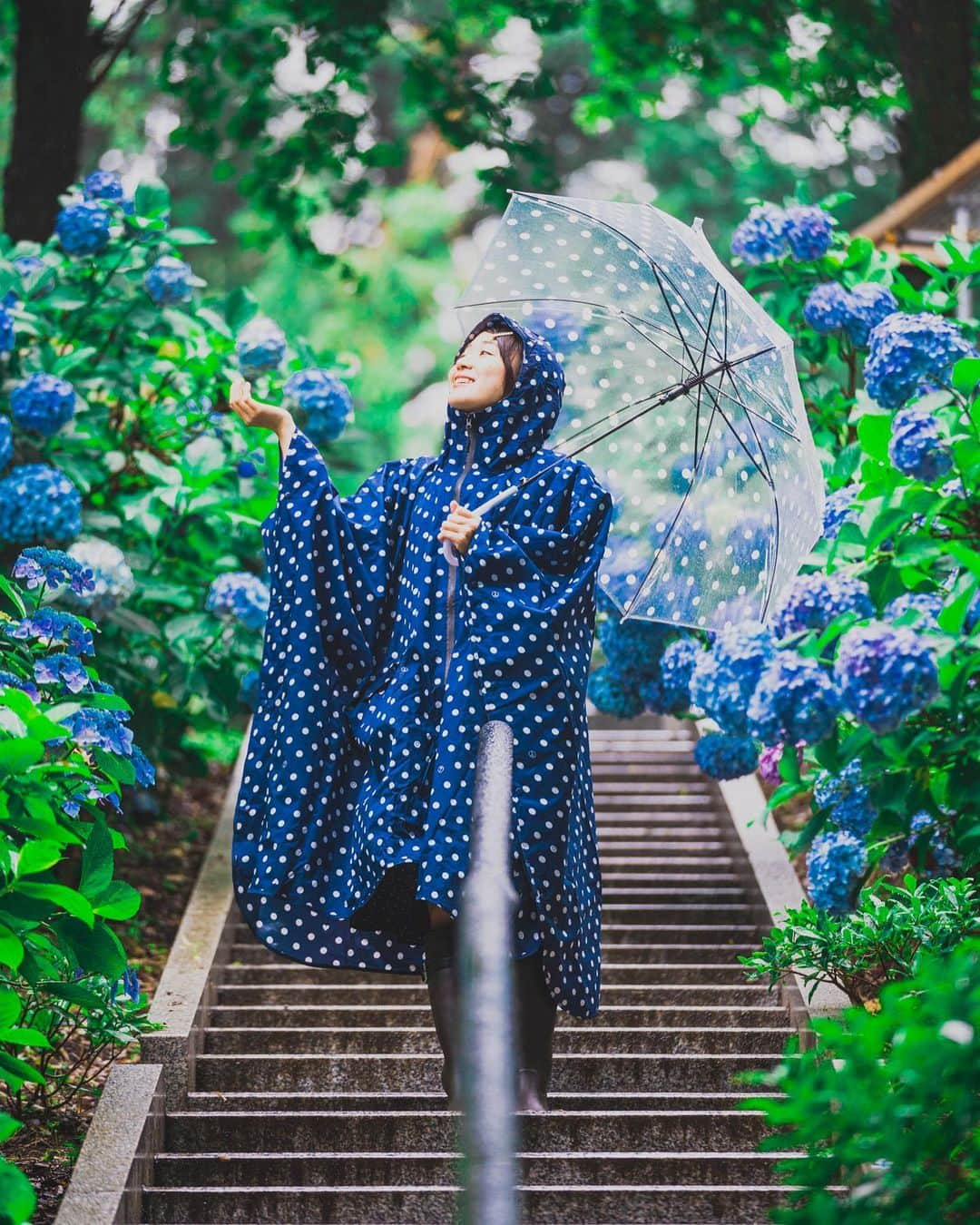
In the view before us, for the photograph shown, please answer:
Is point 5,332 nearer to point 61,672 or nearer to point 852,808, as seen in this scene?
point 61,672

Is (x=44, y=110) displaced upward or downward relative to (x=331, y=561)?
upward

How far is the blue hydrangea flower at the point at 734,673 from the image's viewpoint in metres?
3.00

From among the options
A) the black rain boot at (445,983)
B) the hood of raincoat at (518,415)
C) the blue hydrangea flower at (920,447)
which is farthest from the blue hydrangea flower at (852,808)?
the hood of raincoat at (518,415)

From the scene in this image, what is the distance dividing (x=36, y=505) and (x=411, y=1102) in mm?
1971

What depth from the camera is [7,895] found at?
9.21 feet

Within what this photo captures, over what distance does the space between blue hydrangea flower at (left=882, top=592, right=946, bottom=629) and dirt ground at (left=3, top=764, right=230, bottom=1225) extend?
205 centimetres

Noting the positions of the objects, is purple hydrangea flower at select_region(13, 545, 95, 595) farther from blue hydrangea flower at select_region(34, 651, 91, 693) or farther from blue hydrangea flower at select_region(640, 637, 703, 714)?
blue hydrangea flower at select_region(640, 637, 703, 714)

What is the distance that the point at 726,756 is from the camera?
15.1 feet

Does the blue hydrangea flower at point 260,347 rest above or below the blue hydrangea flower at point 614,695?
above

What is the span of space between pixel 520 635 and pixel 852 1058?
4.70 ft

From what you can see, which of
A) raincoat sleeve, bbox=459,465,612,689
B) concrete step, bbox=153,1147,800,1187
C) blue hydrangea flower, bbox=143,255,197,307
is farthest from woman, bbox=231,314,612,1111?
blue hydrangea flower, bbox=143,255,197,307

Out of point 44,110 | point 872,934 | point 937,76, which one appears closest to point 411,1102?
point 872,934

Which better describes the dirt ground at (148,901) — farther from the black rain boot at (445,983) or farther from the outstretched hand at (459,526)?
the outstretched hand at (459,526)

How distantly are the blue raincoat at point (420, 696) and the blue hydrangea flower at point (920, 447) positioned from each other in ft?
2.52
